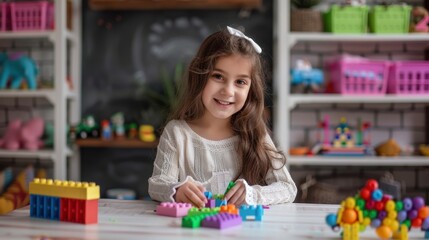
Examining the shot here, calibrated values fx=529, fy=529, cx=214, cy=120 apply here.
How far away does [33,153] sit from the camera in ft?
9.31

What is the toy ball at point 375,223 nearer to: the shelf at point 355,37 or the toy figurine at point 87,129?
the shelf at point 355,37

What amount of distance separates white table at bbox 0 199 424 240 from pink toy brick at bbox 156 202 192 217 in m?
0.02

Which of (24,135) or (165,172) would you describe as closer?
(165,172)

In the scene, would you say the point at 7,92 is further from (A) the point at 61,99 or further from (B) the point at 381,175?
(B) the point at 381,175

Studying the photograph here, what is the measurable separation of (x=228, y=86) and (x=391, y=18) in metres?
1.51

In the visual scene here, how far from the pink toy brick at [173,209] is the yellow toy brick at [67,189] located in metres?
0.16

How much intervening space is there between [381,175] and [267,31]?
3.41 feet

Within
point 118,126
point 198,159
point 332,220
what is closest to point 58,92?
point 118,126

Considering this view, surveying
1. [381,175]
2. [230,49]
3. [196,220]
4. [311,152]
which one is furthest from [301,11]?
[196,220]

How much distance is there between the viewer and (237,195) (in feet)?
4.28

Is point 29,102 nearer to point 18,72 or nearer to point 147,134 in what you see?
point 18,72

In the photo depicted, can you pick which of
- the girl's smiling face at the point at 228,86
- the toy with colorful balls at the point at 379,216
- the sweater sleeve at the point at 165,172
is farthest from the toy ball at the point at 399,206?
the girl's smiling face at the point at 228,86

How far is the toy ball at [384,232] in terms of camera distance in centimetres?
95

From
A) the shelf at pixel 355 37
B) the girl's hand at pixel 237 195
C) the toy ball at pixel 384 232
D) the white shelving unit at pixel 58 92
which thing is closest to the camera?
the toy ball at pixel 384 232
